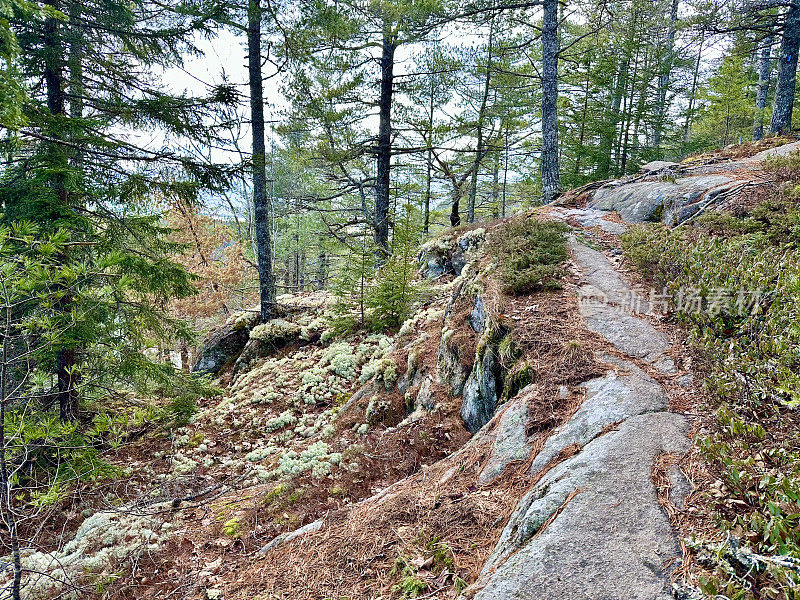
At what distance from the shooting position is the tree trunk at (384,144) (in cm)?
1134

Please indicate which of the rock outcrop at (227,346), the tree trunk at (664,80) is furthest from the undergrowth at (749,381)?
the tree trunk at (664,80)

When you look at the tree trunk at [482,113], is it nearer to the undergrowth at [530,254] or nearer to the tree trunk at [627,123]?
the tree trunk at [627,123]

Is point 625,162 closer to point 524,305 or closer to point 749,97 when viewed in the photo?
point 749,97

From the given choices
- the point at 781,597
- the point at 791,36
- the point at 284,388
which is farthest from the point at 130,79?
the point at 791,36

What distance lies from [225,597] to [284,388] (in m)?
4.71

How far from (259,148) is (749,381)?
10.1 m

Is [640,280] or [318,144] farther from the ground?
[318,144]

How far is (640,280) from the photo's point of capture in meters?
5.48

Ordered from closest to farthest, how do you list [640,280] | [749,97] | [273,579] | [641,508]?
[641,508]
[273,579]
[640,280]
[749,97]

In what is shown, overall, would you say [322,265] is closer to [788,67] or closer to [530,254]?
[530,254]

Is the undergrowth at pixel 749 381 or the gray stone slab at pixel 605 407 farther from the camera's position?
the gray stone slab at pixel 605 407

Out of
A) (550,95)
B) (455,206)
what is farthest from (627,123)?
(455,206)

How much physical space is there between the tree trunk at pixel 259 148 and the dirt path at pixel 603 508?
766 cm

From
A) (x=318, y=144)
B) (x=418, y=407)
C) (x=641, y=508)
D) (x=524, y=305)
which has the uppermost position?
(x=318, y=144)
